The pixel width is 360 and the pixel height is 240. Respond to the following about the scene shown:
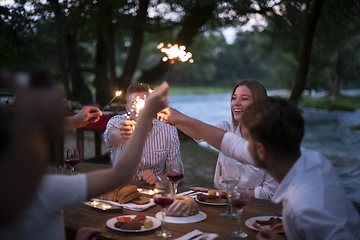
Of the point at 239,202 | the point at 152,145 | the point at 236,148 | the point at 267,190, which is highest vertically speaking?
the point at 236,148

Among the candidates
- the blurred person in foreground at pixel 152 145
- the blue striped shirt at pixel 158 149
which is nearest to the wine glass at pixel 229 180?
the blurred person in foreground at pixel 152 145

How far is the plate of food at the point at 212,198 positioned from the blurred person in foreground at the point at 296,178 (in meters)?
0.66

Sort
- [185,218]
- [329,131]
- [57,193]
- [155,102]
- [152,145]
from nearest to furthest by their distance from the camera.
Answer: [57,193] → [155,102] → [185,218] → [152,145] → [329,131]

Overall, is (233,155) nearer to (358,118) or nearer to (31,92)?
(31,92)

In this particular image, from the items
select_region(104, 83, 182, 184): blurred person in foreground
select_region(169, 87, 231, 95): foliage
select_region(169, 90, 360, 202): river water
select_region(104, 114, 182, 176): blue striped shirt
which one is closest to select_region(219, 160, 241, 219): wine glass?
select_region(104, 83, 182, 184): blurred person in foreground

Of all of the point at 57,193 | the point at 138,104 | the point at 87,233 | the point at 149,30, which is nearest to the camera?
the point at 57,193

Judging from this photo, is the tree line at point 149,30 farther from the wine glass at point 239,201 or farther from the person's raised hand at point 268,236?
the person's raised hand at point 268,236

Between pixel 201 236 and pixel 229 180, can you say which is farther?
pixel 229 180

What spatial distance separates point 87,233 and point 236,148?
3.02 feet

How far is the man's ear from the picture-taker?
66.8 inches

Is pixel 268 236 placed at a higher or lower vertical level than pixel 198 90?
lower

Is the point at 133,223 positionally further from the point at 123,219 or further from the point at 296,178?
the point at 296,178

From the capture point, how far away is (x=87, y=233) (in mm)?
1835

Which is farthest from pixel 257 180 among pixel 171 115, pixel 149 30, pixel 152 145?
pixel 149 30
